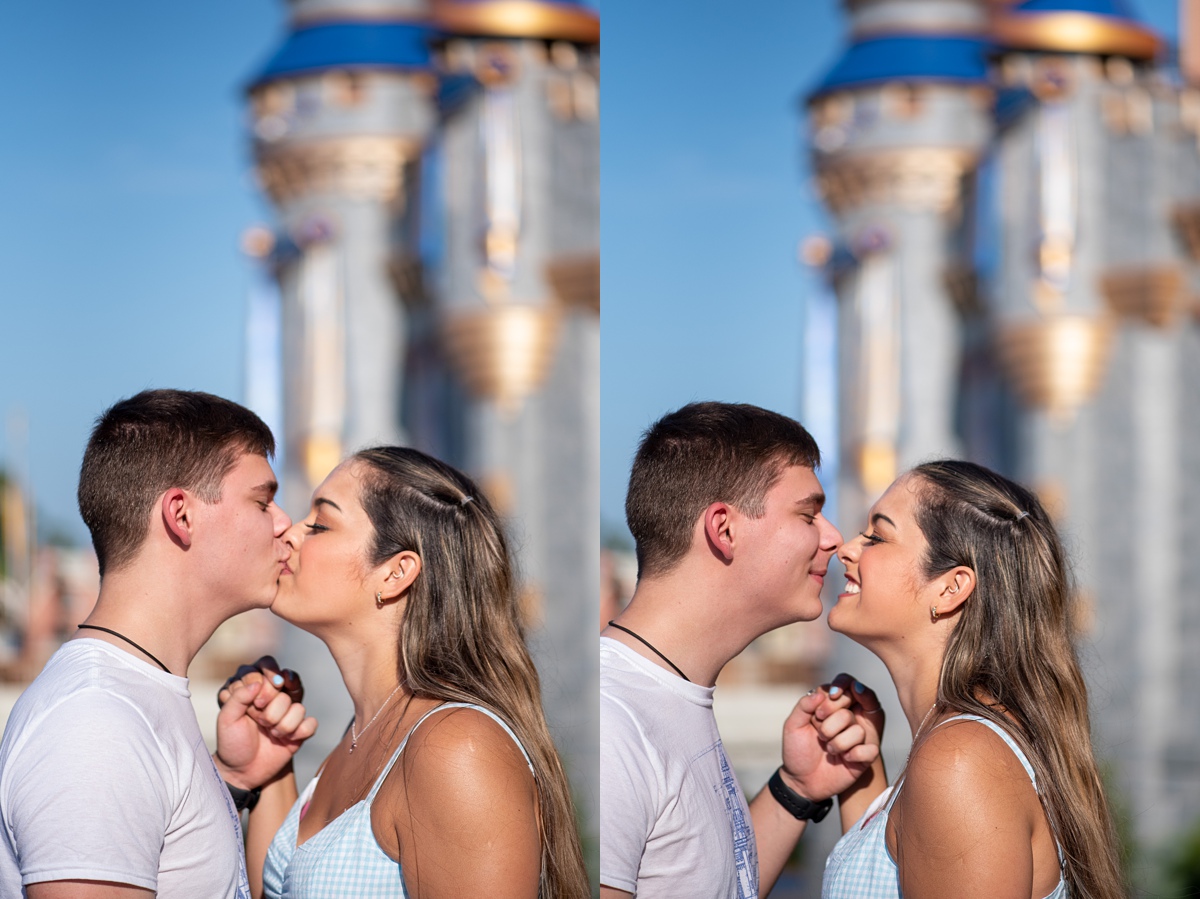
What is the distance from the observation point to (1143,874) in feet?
11.2

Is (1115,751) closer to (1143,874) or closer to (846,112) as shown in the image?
(1143,874)

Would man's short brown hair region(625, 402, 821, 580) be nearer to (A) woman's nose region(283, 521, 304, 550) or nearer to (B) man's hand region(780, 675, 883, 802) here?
(B) man's hand region(780, 675, 883, 802)

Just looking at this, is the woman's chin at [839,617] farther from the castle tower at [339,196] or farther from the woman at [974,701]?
the castle tower at [339,196]

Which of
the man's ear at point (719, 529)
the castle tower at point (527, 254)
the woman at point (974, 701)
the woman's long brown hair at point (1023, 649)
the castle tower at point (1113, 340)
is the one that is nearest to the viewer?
the woman at point (974, 701)

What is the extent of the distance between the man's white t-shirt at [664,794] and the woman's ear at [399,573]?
1.05 feet

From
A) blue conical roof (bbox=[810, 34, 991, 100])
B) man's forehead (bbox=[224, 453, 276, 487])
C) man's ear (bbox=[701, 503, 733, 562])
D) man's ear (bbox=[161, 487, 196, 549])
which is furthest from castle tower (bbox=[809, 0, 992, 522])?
man's ear (bbox=[161, 487, 196, 549])

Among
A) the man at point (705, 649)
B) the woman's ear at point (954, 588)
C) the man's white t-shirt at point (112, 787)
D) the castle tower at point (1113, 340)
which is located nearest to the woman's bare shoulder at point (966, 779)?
the woman's ear at point (954, 588)

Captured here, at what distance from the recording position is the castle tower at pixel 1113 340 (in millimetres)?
3508

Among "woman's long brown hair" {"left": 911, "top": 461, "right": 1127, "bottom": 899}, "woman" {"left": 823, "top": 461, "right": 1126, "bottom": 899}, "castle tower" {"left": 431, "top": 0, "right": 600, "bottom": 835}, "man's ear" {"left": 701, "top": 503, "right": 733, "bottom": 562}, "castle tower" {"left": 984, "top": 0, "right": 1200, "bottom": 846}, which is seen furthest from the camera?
"castle tower" {"left": 984, "top": 0, "right": 1200, "bottom": 846}

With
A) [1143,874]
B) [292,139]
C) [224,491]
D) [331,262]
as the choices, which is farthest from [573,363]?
[1143,874]

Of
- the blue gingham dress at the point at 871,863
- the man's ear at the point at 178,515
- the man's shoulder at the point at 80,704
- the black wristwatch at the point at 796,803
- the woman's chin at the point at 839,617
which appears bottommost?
the black wristwatch at the point at 796,803

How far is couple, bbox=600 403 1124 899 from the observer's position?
5.34 ft

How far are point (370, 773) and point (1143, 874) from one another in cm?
257

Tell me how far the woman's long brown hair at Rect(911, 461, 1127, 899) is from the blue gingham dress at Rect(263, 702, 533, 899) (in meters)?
0.63
